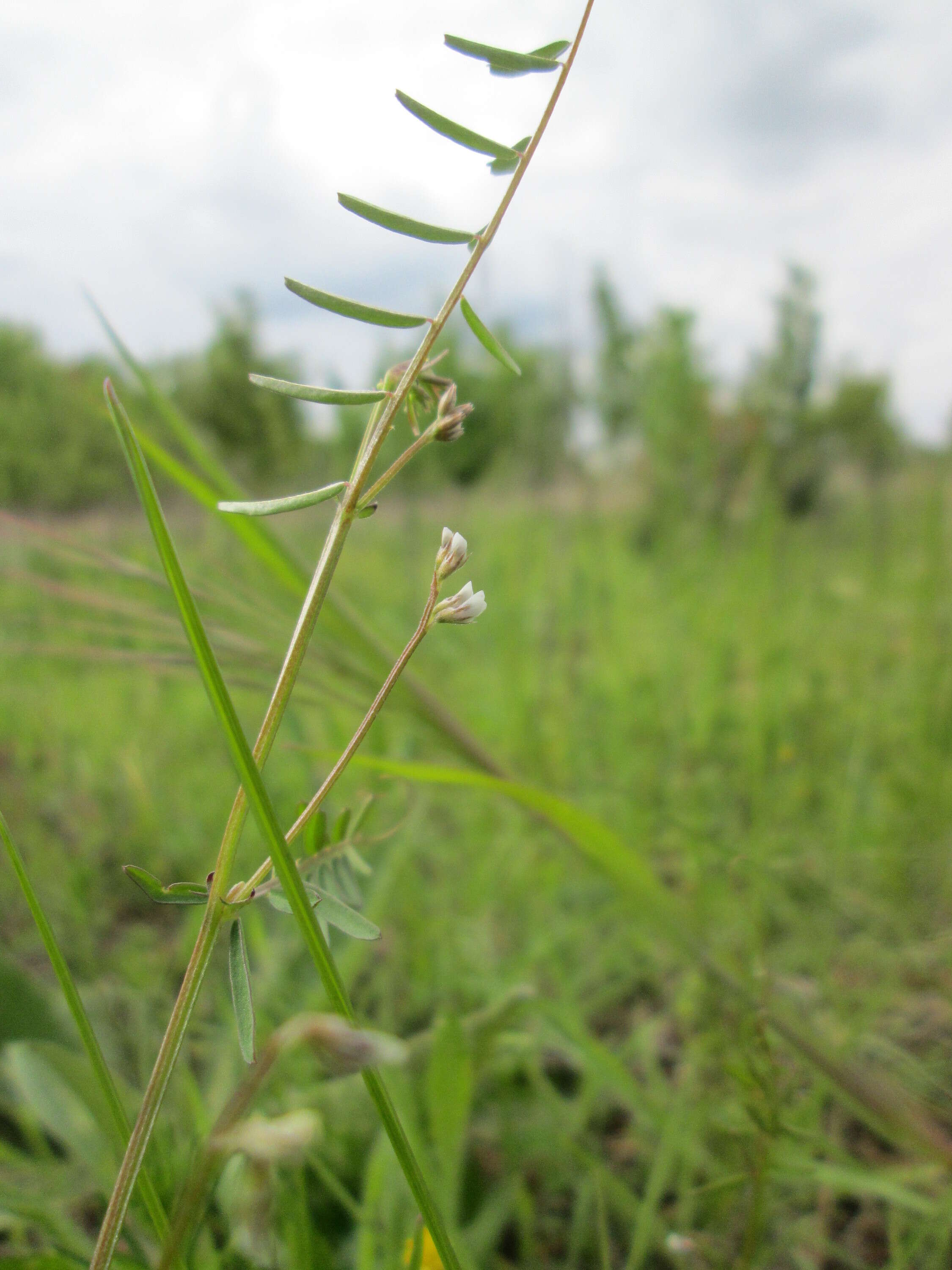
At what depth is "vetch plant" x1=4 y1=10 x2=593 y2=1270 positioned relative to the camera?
0.45ft

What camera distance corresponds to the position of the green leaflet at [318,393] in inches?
6.2

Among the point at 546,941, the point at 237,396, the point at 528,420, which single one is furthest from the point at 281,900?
the point at 237,396

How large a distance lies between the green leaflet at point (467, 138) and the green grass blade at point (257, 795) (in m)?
0.09

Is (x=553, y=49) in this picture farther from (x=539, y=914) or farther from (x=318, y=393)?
(x=539, y=914)

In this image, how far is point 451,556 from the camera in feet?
0.49

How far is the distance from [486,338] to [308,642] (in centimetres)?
8

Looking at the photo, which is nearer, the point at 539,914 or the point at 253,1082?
the point at 253,1082

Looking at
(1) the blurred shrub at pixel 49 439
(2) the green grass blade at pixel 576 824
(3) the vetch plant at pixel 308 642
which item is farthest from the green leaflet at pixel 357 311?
(1) the blurred shrub at pixel 49 439

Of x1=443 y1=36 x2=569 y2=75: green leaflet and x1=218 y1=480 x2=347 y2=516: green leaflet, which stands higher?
x1=443 y1=36 x2=569 y2=75: green leaflet

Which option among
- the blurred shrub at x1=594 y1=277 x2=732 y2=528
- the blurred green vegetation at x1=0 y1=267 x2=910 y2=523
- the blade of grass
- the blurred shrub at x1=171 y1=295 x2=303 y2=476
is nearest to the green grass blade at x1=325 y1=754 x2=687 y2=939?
the blade of grass

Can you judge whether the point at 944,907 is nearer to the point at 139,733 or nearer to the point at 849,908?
the point at 849,908

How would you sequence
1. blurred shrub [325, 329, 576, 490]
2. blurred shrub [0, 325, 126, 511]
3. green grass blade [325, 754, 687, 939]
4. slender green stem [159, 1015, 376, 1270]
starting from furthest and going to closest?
blurred shrub [0, 325, 126, 511]
blurred shrub [325, 329, 576, 490]
green grass blade [325, 754, 687, 939]
slender green stem [159, 1015, 376, 1270]

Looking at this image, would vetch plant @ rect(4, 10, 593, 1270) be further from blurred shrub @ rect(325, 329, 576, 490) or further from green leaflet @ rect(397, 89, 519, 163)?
blurred shrub @ rect(325, 329, 576, 490)

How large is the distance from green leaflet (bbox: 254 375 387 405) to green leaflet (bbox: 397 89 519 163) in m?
0.06
